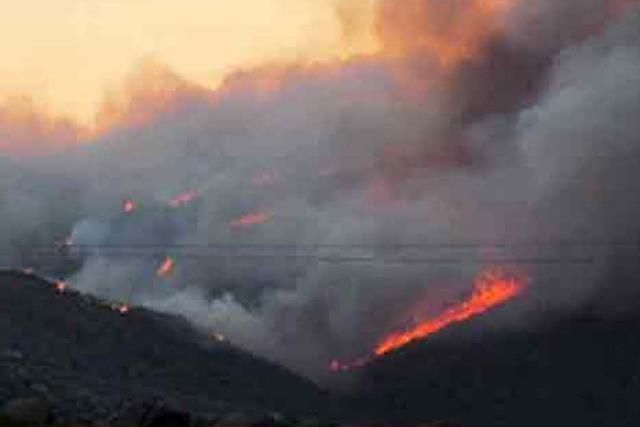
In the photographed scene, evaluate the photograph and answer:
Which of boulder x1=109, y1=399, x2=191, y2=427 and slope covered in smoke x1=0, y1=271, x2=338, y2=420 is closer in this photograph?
boulder x1=109, y1=399, x2=191, y2=427

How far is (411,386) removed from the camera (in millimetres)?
80312

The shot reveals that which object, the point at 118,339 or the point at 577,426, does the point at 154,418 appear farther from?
the point at 577,426

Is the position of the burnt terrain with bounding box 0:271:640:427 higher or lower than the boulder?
higher

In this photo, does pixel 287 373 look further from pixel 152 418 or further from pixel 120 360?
pixel 152 418

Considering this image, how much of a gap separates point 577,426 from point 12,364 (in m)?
37.6

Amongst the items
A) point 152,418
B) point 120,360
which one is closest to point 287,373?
point 120,360

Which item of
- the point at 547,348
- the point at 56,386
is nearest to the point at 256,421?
the point at 56,386

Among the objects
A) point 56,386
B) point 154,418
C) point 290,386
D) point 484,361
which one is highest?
point 484,361

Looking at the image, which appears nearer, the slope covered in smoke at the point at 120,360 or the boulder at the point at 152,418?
the boulder at the point at 152,418

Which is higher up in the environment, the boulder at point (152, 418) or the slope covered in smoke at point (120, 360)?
the slope covered in smoke at point (120, 360)

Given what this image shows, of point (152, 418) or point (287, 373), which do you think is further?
point (287, 373)

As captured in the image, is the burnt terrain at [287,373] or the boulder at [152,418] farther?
the burnt terrain at [287,373]

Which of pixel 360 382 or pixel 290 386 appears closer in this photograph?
pixel 290 386

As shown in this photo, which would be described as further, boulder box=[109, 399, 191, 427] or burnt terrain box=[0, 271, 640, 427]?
burnt terrain box=[0, 271, 640, 427]
